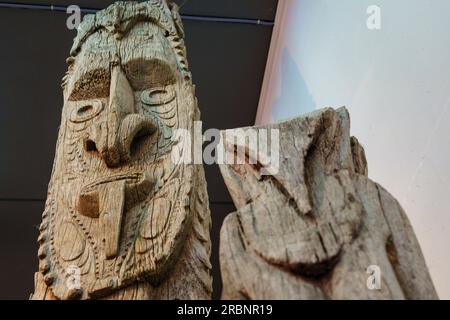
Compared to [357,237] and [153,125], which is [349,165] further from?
[153,125]

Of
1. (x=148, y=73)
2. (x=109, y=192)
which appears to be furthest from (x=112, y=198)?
(x=148, y=73)

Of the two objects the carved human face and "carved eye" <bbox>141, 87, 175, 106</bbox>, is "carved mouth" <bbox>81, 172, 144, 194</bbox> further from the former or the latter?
"carved eye" <bbox>141, 87, 175, 106</bbox>

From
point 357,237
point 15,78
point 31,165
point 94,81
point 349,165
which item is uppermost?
point 15,78

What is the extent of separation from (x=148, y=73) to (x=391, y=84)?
75 centimetres

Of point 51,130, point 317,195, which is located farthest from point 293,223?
point 51,130

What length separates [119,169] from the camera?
1.49m

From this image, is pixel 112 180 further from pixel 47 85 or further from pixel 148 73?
pixel 47 85

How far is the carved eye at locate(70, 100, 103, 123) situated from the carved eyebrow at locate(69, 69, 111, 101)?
4cm

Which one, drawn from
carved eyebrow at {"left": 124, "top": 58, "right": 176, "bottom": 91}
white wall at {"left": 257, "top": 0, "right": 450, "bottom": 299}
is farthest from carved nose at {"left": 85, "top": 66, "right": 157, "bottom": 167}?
white wall at {"left": 257, "top": 0, "right": 450, "bottom": 299}

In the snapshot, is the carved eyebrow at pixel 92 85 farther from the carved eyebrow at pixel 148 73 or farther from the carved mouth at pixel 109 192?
the carved mouth at pixel 109 192

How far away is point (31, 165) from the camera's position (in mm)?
2855

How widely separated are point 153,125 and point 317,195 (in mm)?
732

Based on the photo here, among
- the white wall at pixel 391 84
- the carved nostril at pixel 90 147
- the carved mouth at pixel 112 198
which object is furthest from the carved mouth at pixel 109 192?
the white wall at pixel 391 84

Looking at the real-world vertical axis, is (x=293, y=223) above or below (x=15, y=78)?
below
